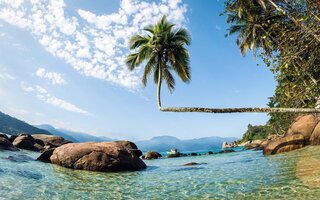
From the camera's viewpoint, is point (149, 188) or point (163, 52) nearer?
point (149, 188)

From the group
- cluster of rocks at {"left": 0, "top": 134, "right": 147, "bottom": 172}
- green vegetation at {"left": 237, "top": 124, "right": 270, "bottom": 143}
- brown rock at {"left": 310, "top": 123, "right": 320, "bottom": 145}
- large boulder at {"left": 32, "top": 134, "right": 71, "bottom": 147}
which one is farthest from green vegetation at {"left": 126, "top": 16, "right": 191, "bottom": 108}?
green vegetation at {"left": 237, "top": 124, "right": 270, "bottom": 143}

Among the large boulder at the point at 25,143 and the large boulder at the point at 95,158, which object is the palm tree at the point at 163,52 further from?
the large boulder at the point at 25,143

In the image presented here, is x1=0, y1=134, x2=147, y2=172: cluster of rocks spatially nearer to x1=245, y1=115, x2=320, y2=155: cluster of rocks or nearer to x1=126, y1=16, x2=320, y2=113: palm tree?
x1=126, y1=16, x2=320, y2=113: palm tree

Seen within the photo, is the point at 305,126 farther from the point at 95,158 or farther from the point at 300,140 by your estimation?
the point at 95,158

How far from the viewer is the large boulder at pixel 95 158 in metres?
17.1

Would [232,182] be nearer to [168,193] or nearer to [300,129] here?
[168,193]

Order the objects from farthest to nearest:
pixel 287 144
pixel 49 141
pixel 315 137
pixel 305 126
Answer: pixel 49 141
pixel 305 126
pixel 315 137
pixel 287 144

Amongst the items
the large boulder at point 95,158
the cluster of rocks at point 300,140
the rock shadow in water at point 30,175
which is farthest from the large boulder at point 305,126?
the rock shadow in water at point 30,175

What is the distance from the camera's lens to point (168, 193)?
10.9 meters

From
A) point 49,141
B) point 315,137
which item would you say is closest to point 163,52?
point 315,137

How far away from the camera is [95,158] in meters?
17.2

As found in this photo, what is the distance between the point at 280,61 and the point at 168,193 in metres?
6.40

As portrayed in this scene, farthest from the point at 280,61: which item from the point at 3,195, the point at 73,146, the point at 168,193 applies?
the point at 73,146

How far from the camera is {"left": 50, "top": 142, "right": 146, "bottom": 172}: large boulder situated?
56.1 ft
